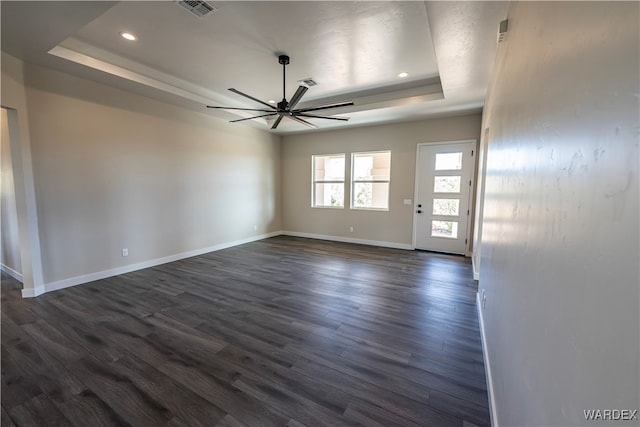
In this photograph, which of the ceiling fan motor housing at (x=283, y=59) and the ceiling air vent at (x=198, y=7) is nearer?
the ceiling air vent at (x=198, y=7)

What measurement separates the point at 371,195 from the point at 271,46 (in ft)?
13.4

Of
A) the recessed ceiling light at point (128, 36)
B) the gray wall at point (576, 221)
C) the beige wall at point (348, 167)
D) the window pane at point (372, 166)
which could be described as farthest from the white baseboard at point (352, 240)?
the recessed ceiling light at point (128, 36)

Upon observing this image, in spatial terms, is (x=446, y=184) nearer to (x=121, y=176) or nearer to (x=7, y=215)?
(x=121, y=176)

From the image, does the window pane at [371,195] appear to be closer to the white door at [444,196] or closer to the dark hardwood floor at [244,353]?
the white door at [444,196]

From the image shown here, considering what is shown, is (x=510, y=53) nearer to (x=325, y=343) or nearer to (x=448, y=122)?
(x=325, y=343)

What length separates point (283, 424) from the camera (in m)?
1.60

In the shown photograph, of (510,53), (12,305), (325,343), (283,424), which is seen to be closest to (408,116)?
(510,53)

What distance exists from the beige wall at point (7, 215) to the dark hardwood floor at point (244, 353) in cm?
32

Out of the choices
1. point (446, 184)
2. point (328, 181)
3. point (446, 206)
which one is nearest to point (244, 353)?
point (446, 206)

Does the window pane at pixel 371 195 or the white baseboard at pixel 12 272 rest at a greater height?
the window pane at pixel 371 195

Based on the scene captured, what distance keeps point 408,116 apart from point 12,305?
654cm

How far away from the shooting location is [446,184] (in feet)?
18.0

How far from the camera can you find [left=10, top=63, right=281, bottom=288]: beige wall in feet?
11.3

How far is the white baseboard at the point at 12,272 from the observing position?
387 centimetres
